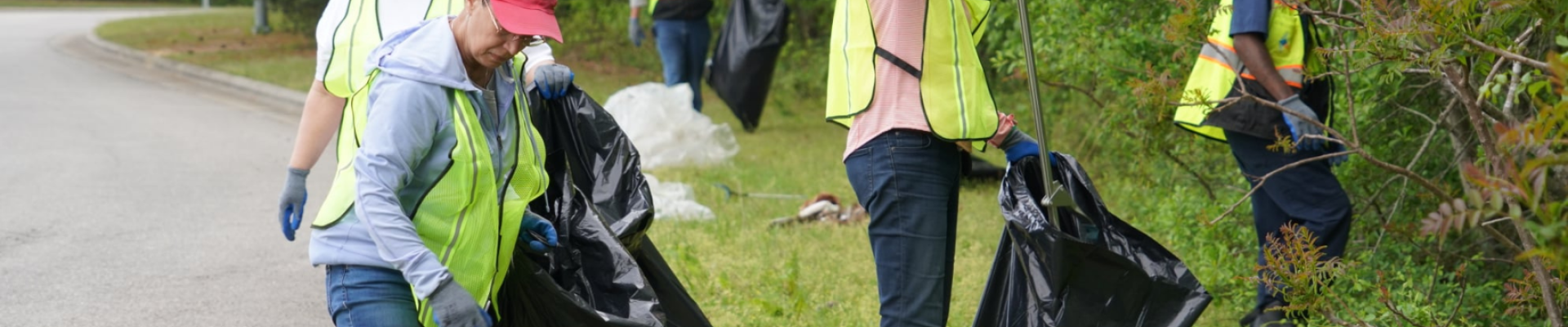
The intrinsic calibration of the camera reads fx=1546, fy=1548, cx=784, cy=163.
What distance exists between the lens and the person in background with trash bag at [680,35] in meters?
9.68

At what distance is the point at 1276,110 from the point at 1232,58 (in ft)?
0.62

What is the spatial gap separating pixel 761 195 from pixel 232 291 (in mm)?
2671

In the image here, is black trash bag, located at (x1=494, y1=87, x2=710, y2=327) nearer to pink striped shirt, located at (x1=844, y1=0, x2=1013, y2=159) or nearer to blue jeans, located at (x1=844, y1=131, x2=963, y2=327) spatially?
blue jeans, located at (x1=844, y1=131, x2=963, y2=327)

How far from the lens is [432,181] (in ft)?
8.89

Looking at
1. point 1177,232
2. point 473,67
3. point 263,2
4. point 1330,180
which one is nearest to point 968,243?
point 1177,232

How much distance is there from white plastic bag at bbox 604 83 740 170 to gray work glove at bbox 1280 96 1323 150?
15.0ft

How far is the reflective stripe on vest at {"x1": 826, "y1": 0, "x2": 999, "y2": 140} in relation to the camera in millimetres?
3201

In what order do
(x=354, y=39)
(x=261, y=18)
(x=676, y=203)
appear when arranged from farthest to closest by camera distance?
(x=261, y=18) → (x=676, y=203) → (x=354, y=39)

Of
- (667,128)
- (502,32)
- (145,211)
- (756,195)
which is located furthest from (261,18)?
(502,32)

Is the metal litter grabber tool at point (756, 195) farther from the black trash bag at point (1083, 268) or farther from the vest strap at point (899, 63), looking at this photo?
the vest strap at point (899, 63)

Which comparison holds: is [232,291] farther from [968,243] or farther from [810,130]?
[810,130]

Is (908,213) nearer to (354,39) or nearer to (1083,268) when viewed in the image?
(1083,268)

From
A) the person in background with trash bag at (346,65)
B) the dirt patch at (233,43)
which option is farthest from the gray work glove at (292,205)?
the dirt patch at (233,43)

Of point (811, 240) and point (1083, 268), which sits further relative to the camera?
point (811, 240)
